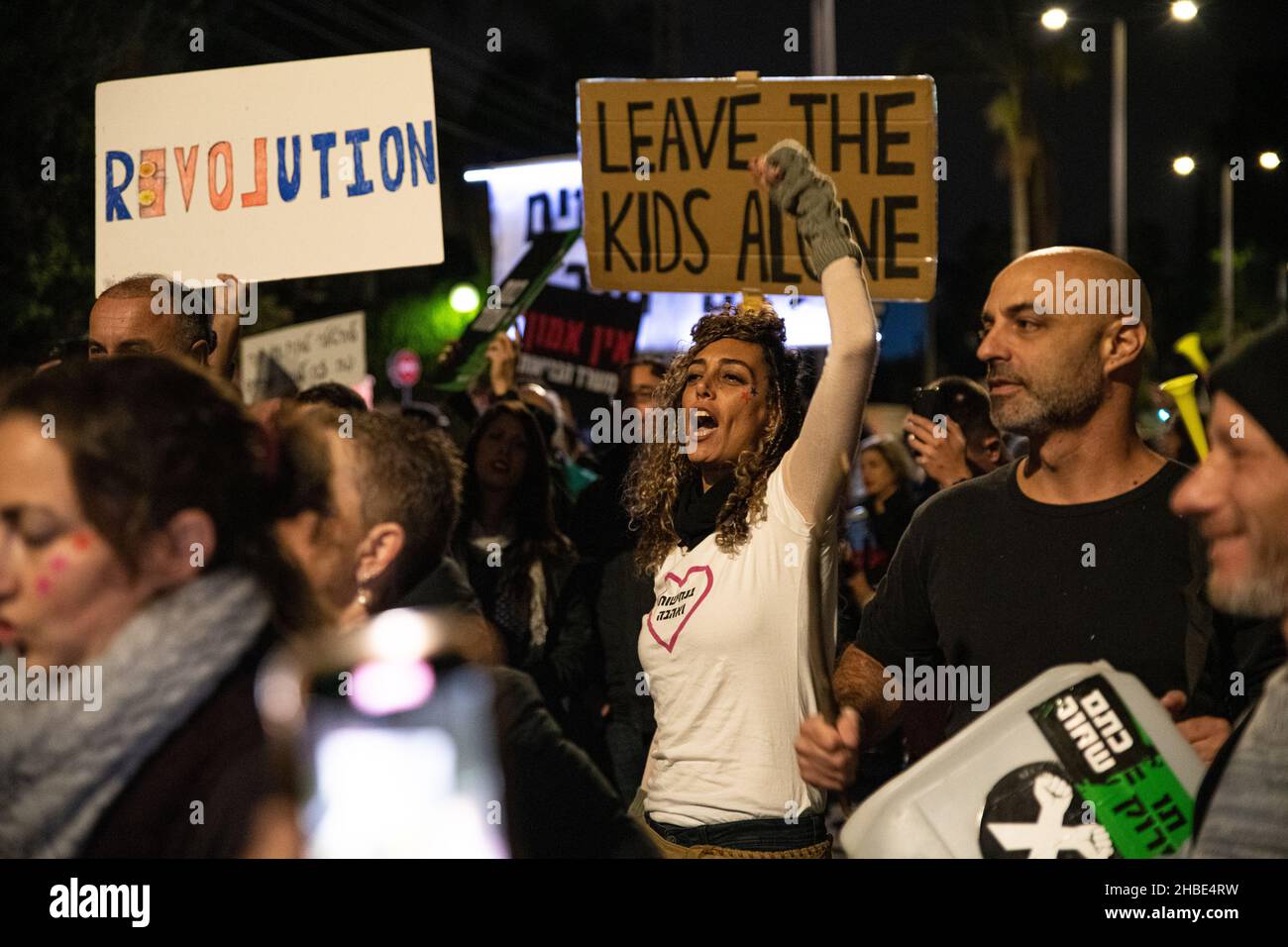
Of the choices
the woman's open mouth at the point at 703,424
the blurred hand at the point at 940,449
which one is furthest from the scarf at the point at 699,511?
the blurred hand at the point at 940,449

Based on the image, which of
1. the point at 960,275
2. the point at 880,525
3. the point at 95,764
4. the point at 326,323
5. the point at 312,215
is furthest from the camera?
the point at 960,275

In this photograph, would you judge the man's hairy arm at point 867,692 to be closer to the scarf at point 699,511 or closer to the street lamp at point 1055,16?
the scarf at point 699,511

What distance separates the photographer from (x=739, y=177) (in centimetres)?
526

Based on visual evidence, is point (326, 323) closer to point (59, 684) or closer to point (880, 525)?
point (880, 525)

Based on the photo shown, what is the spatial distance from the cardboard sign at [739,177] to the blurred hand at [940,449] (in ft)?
3.02

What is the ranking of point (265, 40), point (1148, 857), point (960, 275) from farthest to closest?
point (960, 275) < point (265, 40) < point (1148, 857)

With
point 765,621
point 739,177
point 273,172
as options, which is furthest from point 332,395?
point 765,621

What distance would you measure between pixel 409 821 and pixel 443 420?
599 cm

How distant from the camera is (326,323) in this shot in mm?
8805

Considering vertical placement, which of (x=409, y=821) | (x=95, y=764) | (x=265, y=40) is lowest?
(x=409, y=821)

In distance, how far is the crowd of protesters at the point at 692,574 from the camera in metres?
1.91

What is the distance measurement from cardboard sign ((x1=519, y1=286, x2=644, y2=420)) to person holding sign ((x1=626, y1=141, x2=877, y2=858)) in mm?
6571
